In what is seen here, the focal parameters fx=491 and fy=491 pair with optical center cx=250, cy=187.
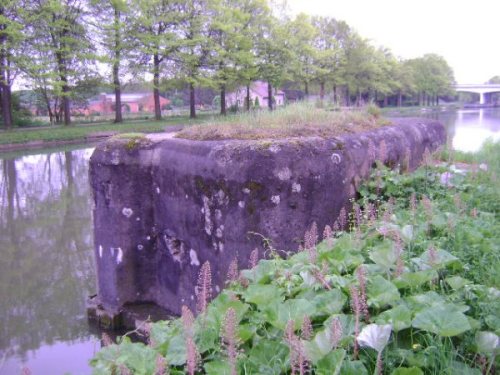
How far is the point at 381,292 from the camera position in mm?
2018

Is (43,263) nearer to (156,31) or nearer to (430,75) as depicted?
(156,31)

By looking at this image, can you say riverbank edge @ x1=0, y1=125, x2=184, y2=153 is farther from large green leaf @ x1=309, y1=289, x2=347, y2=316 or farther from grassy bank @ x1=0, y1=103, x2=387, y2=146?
large green leaf @ x1=309, y1=289, x2=347, y2=316

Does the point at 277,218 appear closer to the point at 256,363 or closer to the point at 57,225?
the point at 256,363

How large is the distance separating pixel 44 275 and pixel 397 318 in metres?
5.52

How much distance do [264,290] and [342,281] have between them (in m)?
0.35

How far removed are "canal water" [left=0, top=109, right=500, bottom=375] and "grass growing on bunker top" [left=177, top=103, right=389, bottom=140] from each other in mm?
2026

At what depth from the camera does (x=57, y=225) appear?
28.3ft

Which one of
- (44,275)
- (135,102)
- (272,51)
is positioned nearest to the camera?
(44,275)

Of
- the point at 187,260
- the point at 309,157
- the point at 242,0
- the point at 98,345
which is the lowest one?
the point at 98,345

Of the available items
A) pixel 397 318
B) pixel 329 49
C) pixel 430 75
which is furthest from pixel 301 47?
pixel 430 75

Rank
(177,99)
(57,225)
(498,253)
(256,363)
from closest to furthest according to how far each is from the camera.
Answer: (256,363) < (498,253) < (57,225) < (177,99)

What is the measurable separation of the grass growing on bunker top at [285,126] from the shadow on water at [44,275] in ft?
7.55

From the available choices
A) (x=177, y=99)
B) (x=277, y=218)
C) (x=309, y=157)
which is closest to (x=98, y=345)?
(x=277, y=218)

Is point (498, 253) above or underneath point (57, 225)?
above
